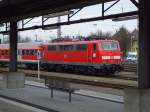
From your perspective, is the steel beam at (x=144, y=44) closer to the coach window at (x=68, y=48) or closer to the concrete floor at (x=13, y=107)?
the concrete floor at (x=13, y=107)

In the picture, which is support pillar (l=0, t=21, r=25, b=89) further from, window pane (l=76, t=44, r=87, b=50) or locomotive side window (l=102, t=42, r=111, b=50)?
window pane (l=76, t=44, r=87, b=50)

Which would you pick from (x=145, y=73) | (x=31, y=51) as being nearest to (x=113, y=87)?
(x=145, y=73)

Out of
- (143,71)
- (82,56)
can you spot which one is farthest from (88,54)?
(143,71)

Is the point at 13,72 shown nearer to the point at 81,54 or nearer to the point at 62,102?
the point at 62,102

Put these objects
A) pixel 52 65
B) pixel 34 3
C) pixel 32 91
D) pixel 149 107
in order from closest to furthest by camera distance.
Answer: pixel 149 107 → pixel 34 3 → pixel 32 91 → pixel 52 65

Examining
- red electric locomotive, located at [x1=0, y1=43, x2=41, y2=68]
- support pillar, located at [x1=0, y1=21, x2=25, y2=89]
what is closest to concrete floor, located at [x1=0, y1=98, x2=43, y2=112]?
support pillar, located at [x1=0, y1=21, x2=25, y2=89]

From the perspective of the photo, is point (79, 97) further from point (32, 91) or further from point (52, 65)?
point (52, 65)

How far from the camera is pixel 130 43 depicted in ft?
373

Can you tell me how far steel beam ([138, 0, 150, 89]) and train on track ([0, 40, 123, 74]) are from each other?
2200cm

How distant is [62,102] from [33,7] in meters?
4.02

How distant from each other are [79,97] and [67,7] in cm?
385

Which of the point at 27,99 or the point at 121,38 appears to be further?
the point at 121,38

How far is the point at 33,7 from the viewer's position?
56.1ft

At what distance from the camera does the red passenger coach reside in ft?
124
